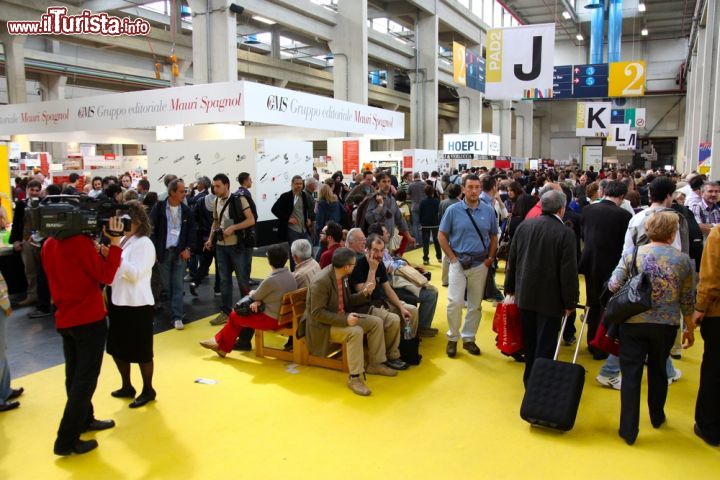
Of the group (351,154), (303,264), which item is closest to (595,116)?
(351,154)

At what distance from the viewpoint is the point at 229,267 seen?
620 cm

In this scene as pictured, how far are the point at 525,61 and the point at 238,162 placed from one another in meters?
5.47

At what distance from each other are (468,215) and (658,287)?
1856 millimetres

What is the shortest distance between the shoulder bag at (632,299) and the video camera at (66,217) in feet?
9.99

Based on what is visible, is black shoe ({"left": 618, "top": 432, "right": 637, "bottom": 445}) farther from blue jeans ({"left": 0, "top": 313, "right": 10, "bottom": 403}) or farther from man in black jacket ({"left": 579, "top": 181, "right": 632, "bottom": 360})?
blue jeans ({"left": 0, "top": 313, "right": 10, "bottom": 403})

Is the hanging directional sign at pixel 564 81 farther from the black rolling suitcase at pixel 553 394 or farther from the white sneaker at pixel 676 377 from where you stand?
the black rolling suitcase at pixel 553 394

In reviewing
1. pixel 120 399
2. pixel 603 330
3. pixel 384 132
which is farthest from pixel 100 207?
pixel 384 132

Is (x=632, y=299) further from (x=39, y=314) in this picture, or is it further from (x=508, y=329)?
(x=39, y=314)

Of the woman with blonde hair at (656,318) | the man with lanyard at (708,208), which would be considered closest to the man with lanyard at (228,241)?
the woman with blonde hair at (656,318)

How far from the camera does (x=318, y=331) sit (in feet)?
14.6

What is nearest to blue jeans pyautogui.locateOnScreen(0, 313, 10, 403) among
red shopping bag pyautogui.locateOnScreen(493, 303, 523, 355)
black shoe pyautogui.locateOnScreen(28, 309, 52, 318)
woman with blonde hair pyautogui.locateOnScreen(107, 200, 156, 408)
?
woman with blonde hair pyautogui.locateOnScreen(107, 200, 156, 408)

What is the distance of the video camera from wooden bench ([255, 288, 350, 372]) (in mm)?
1780

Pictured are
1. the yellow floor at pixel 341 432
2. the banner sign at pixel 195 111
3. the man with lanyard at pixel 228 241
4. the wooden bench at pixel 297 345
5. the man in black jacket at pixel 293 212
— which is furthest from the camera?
the banner sign at pixel 195 111

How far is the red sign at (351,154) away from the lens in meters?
15.9
